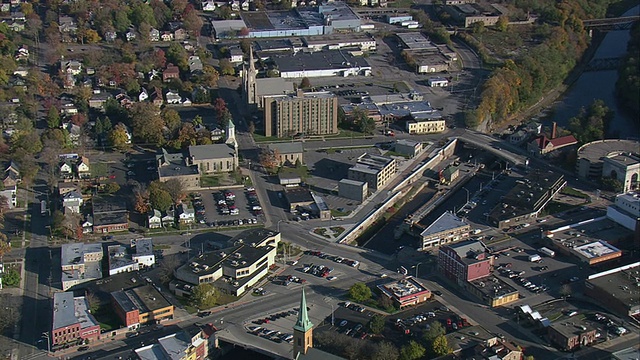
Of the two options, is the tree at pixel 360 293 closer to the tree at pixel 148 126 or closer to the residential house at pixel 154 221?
the residential house at pixel 154 221

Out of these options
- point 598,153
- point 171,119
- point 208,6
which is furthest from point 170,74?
point 598,153

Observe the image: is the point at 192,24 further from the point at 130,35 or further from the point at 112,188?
the point at 112,188

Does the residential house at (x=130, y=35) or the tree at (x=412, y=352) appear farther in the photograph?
the residential house at (x=130, y=35)

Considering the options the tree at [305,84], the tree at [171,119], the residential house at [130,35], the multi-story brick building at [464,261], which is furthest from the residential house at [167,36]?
the multi-story brick building at [464,261]

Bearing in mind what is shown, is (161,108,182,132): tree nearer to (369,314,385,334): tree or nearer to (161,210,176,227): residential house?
(161,210,176,227): residential house

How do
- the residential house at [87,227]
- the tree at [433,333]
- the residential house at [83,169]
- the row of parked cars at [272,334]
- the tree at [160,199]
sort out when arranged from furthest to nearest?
the residential house at [83,169] → the tree at [160,199] → the residential house at [87,227] → the row of parked cars at [272,334] → the tree at [433,333]
